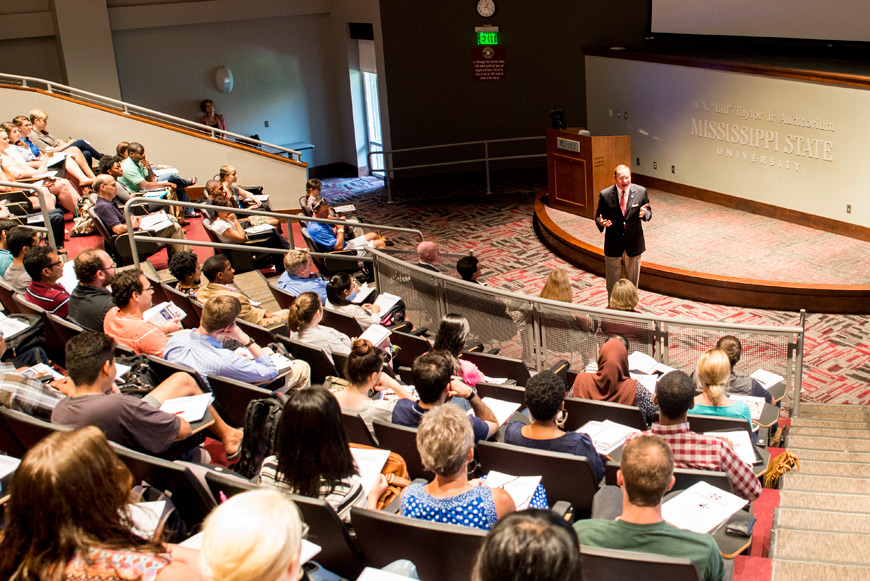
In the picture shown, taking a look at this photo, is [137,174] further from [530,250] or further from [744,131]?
[744,131]

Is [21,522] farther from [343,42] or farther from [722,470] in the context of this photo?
[343,42]

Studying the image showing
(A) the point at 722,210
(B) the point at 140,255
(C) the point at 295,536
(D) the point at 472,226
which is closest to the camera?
(C) the point at 295,536

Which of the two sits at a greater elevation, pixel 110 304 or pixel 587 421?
pixel 110 304

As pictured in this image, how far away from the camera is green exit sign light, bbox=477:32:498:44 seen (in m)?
14.2

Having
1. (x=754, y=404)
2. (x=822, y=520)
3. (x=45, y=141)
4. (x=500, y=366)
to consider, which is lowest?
(x=822, y=520)

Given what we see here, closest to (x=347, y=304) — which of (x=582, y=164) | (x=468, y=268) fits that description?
(x=468, y=268)

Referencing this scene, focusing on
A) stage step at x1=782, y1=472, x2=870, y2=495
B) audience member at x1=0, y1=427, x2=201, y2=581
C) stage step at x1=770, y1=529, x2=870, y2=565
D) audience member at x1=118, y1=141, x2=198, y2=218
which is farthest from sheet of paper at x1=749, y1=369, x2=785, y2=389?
audience member at x1=118, y1=141, x2=198, y2=218

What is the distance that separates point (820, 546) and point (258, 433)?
2.55 metres

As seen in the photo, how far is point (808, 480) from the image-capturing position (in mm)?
4527

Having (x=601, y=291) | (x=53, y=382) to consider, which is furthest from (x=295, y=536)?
(x=601, y=291)

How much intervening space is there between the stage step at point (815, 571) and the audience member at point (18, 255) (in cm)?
549

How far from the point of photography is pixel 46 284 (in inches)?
227

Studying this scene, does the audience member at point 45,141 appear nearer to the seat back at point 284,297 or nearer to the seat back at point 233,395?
the seat back at point 284,297

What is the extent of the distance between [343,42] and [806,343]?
418 inches
